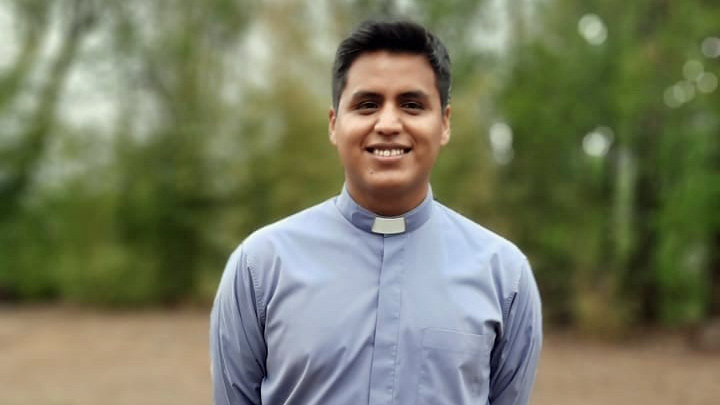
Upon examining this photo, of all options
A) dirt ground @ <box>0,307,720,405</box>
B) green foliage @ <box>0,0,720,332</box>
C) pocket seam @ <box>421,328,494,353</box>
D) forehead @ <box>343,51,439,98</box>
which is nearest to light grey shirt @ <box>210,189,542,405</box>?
pocket seam @ <box>421,328,494,353</box>

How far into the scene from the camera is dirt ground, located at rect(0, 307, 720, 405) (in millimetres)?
7488

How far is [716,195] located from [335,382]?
30.2 feet

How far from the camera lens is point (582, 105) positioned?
10820 millimetres

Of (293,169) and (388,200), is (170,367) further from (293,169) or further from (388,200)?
(388,200)

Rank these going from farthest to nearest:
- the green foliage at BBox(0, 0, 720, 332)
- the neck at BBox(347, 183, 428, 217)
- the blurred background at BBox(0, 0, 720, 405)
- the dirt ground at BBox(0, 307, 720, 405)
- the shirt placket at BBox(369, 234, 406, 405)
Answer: the green foliage at BBox(0, 0, 720, 332), the blurred background at BBox(0, 0, 720, 405), the dirt ground at BBox(0, 307, 720, 405), the neck at BBox(347, 183, 428, 217), the shirt placket at BBox(369, 234, 406, 405)

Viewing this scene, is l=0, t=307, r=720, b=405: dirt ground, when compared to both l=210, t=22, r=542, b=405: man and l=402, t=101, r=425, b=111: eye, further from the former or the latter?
l=402, t=101, r=425, b=111: eye

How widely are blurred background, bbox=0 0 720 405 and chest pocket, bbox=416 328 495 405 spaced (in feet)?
18.9

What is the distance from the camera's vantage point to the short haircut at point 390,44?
5.71ft

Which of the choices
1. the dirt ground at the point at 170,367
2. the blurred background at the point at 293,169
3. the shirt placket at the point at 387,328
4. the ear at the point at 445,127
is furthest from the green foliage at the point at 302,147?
the shirt placket at the point at 387,328

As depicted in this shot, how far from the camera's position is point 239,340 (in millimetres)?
1759

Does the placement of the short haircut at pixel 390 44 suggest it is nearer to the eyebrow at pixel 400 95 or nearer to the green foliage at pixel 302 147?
the eyebrow at pixel 400 95

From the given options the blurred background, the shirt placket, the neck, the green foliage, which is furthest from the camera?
the green foliage

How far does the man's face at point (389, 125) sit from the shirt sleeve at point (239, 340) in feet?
0.99

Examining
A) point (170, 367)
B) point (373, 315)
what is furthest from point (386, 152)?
point (170, 367)
